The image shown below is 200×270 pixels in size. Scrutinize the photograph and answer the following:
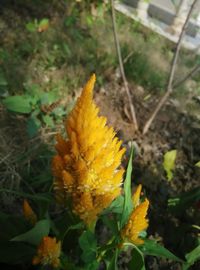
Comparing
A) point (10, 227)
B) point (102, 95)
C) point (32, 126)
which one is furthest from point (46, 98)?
point (10, 227)

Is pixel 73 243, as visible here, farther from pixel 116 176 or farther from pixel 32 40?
pixel 32 40

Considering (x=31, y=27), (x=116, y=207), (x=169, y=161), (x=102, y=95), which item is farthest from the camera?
(x=31, y=27)

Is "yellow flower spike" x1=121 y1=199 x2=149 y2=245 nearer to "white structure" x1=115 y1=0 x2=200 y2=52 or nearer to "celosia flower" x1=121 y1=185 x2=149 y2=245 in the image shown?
"celosia flower" x1=121 y1=185 x2=149 y2=245

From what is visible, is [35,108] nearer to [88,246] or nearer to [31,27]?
[31,27]

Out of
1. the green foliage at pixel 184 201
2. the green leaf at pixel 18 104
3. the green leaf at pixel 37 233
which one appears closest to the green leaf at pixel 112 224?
the green leaf at pixel 37 233

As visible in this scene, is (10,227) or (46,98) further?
(46,98)

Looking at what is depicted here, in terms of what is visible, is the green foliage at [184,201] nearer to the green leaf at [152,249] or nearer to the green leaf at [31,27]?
the green leaf at [152,249]

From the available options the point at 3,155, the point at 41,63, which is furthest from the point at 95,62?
the point at 3,155
